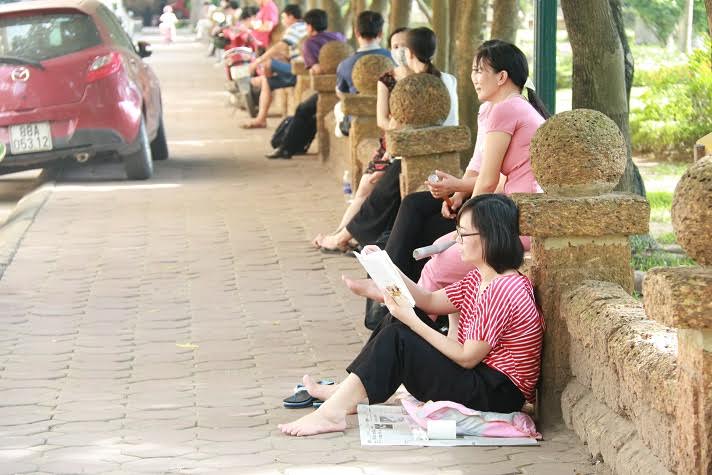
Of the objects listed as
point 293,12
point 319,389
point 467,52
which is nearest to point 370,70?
point 467,52

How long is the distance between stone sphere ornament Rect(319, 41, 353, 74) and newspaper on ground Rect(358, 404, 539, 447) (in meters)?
9.55

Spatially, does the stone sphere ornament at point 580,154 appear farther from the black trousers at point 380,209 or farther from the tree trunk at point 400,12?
the tree trunk at point 400,12

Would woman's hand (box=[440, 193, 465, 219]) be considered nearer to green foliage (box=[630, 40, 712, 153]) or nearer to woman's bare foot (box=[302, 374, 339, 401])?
woman's bare foot (box=[302, 374, 339, 401])

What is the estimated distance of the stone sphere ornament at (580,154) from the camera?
5.66m

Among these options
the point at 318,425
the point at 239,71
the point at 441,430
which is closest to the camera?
the point at 441,430

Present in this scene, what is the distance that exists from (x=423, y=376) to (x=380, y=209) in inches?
144

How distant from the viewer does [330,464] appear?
5.41 m

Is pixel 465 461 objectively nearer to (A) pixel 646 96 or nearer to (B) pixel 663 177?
(B) pixel 663 177

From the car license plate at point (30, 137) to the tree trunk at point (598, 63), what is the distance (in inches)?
230

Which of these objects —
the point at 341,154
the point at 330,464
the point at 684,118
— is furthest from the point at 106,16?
the point at 330,464

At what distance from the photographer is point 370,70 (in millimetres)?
12141

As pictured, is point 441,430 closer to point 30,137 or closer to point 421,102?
point 421,102

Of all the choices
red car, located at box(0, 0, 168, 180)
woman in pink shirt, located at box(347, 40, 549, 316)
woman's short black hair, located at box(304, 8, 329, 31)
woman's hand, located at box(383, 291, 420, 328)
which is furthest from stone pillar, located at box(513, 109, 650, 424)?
woman's short black hair, located at box(304, 8, 329, 31)

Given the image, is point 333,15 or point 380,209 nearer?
point 380,209
